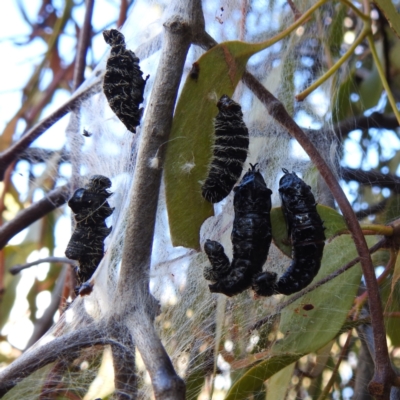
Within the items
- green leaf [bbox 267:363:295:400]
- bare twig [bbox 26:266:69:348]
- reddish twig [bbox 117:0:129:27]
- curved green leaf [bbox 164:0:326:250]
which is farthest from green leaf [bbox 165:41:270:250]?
reddish twig [bbox 117:0:129:27]

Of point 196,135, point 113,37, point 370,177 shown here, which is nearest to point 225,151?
point 196,135

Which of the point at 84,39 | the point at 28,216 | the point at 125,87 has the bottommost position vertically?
the point at 125,87

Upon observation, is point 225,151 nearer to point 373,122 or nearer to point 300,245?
point 300,245

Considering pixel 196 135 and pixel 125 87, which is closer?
pixel 196 135

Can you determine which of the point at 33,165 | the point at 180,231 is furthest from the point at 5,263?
the point at 180,231

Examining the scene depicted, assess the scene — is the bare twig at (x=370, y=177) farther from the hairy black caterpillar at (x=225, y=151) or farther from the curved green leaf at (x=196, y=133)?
the curved green leaf at (x=196, y=133)

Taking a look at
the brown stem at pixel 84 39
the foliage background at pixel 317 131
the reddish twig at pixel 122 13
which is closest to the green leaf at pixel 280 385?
the foliage background at pixel 317 131
